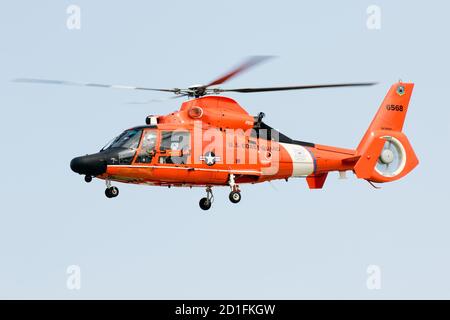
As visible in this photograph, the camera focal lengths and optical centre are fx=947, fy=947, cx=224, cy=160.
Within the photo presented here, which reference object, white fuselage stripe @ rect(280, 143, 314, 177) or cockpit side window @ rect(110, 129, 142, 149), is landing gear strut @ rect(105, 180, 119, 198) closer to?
cockpit side window @ rect(110, 129, 142, 149)

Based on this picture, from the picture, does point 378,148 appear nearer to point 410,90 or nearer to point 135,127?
point 410,90

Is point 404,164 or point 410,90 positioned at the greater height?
point 410,90

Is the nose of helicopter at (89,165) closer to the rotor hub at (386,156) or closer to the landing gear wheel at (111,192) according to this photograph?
the landing gear wheel at (111,192)

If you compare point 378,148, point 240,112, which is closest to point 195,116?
point 240,112

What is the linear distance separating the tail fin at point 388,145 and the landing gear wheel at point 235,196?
3.97 m

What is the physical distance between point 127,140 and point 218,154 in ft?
7.84

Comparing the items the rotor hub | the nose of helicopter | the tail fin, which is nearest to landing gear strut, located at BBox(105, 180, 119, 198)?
the nose of helicopter

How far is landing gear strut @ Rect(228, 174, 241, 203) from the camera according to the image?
2439 centimetres

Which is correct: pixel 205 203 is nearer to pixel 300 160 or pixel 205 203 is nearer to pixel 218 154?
pixel 218 154

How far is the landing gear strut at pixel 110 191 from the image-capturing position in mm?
23703

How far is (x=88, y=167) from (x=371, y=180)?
848 cm

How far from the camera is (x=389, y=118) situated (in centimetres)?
2783

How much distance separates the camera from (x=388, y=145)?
1078 inches

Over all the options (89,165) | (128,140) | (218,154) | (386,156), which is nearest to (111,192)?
(89,165)
